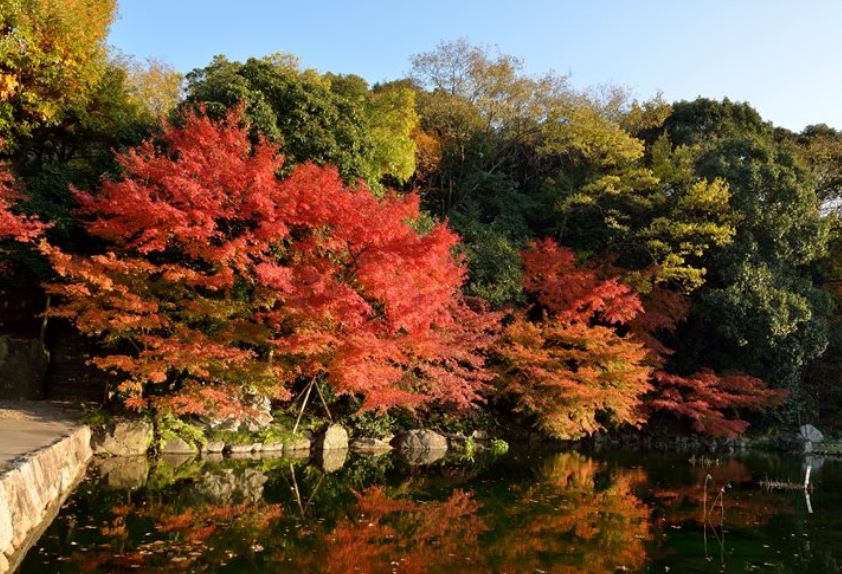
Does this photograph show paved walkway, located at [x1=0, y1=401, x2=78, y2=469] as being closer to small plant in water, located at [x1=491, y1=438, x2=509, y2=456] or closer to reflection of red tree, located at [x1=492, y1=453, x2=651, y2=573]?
reflection of red tree, located at [x1=492, y1=453, x2=651, y2=573]

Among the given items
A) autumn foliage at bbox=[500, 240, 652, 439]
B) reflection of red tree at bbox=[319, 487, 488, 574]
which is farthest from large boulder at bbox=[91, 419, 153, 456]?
autumn foliage at bbox=[500, 240, 652, 439]

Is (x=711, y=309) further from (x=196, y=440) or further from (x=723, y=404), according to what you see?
(x=196, y=440)

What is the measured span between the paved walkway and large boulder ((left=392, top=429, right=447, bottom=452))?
675cm

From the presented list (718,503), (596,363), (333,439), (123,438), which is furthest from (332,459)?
(596,363)

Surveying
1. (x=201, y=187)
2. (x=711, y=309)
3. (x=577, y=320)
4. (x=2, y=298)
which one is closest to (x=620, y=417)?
(x=577, y=320)

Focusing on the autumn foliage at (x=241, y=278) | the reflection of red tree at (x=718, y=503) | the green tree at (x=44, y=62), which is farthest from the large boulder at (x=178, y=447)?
the reflection of red tree at (x=718, y=503)

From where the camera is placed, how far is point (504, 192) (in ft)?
76.9

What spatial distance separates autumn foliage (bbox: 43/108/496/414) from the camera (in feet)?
37.4

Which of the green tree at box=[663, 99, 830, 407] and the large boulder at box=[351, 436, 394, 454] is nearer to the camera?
the large boulder at box=[351, 436, 394, 454]

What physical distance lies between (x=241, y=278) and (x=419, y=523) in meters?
7.01

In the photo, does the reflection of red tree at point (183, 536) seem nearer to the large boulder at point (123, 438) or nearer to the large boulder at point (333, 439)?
the large boulder at point (123, 438)

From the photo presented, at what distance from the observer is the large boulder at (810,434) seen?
20875 millimetres

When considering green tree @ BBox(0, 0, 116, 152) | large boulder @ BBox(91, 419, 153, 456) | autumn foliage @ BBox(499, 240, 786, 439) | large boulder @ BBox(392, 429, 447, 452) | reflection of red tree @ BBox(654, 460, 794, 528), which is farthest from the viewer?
autumn foliage @ BBox(499, 240, 786, 439)

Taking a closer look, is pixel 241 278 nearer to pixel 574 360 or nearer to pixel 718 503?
pixel 574 360
